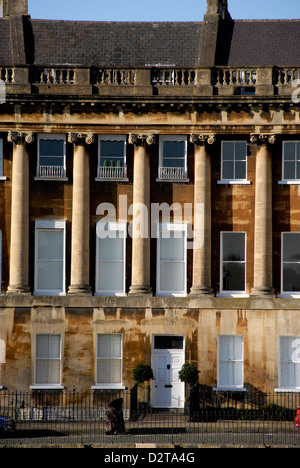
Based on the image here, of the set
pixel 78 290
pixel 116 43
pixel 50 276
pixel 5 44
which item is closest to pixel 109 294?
pixel 78 290

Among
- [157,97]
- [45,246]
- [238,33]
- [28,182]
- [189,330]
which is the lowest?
[189,330]

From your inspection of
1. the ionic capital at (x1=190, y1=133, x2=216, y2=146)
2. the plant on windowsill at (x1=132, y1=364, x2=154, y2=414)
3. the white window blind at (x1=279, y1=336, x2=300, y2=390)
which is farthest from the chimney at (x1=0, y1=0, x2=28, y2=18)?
the white window blind at (x1=279, y1=336, x2=300, y2=390)

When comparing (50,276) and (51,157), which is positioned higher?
(51,157)

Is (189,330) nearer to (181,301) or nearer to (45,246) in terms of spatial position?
(181,301)

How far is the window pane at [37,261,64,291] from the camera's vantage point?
41031 mm

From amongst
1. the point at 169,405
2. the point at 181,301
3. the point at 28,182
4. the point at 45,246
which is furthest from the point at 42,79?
the point at 169,405

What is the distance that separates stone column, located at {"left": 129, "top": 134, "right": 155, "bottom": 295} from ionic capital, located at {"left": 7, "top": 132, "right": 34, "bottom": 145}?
13.1 feet

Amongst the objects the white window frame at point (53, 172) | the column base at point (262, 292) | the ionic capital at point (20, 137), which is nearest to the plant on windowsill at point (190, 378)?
the column base at point (262, 292)

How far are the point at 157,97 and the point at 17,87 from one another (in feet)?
18.3

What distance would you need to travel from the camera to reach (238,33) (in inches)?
1746

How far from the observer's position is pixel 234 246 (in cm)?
4122

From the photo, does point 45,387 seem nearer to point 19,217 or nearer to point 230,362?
point 19,217

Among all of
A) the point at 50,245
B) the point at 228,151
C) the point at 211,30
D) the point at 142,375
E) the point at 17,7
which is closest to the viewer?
the point at 142,375

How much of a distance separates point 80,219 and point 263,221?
24.0ft
